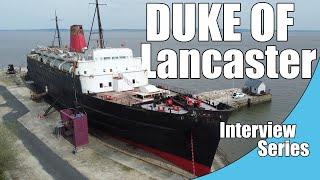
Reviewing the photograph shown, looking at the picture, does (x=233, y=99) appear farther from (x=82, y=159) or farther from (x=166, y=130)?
(x=82, y=159)

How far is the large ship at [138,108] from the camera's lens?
21094 millimetres

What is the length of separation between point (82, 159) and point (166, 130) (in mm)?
5390

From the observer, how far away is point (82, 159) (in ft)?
73.3

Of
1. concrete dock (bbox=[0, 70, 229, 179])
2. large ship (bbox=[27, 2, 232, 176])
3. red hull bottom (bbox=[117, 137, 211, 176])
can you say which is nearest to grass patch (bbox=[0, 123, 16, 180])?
concrete dock (bbox=[0, 70, 229, 179])

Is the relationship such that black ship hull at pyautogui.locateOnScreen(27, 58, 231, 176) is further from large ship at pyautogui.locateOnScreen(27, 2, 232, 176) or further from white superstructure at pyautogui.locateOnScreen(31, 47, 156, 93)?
white superstructure at pyautogui.locateOnScreen(31, 47, 156, 93)

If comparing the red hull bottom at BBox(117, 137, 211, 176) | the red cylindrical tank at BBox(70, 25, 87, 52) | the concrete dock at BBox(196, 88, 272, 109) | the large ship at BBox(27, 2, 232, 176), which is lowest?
the red hull bottom at BBox(117, 137, 211, 176)

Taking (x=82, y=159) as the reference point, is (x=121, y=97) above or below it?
above

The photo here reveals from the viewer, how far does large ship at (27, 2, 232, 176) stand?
2109 cm

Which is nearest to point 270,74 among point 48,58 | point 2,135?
point 2,135

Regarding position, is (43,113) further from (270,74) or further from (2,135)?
(270,74)

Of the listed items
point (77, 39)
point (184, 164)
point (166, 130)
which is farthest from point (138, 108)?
point (77, 39)

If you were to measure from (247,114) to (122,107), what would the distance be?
71.3ft

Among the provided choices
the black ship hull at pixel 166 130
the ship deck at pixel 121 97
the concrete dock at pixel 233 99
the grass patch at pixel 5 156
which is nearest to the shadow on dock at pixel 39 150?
the grass patch at pixel 5 156

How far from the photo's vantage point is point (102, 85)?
92.6 feet
